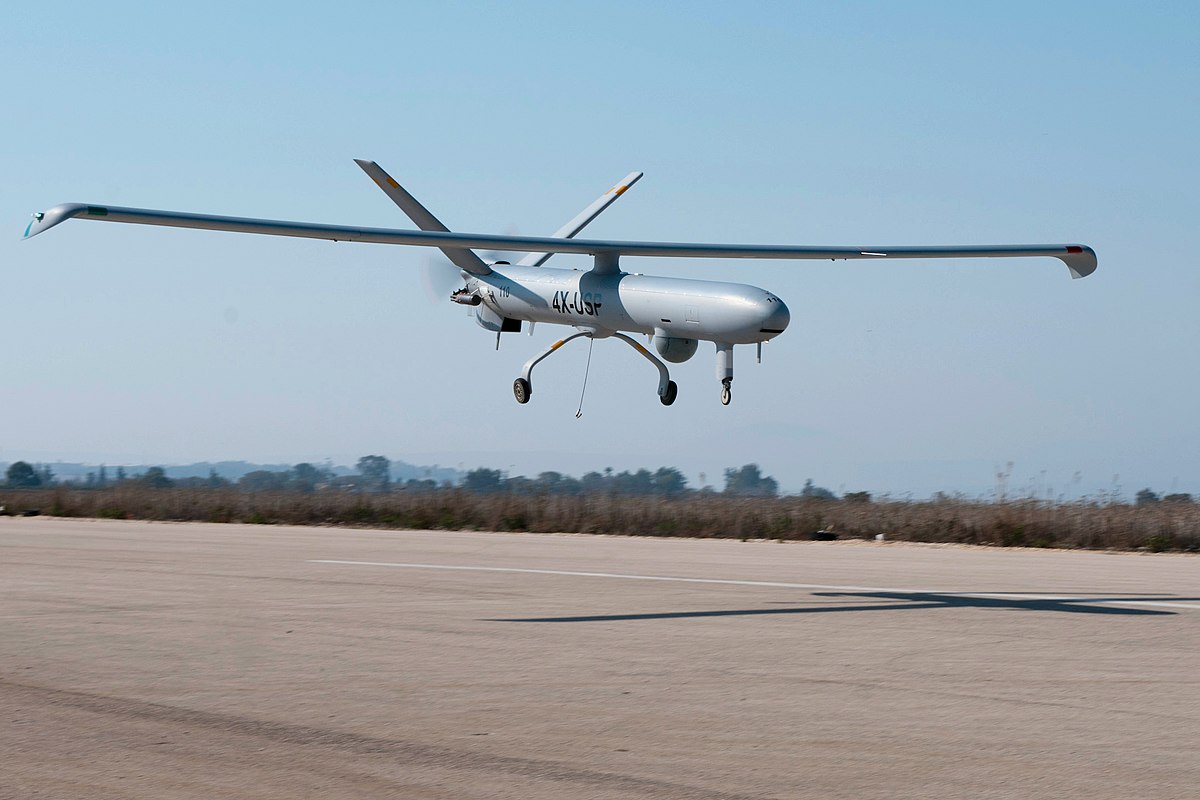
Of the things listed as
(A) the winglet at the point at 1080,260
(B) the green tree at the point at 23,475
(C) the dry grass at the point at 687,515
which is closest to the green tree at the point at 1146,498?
(C) the dry grass at the point at 687,515

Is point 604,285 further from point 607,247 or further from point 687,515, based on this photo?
point 687,515

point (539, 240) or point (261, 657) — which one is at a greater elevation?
point (539, 240)

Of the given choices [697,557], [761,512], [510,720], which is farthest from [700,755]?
[761,512]

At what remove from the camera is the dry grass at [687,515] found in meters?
28.8

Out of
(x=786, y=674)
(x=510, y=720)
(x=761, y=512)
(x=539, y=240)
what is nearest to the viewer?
(x=510, y=720)

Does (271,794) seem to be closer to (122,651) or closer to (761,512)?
(122,651)

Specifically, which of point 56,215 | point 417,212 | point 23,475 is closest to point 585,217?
point 417,212

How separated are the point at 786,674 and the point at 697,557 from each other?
1321 cm

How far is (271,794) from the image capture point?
6.70 m

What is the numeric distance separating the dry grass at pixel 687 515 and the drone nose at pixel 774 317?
11.7 m

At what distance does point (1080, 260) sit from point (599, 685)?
1337 cm

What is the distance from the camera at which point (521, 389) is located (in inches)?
949

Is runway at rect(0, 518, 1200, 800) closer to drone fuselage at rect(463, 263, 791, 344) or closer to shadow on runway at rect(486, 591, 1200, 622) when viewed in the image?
shadow on runway at rect(486, 591, 1200, 622)

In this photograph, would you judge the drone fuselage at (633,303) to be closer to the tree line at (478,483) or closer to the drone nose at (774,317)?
the drone nose at (774,317)
